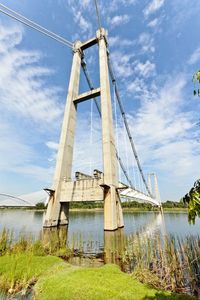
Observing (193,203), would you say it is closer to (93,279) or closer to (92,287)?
(92,287)

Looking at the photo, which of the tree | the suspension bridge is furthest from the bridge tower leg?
the tree

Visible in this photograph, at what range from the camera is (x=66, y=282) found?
14.1ft

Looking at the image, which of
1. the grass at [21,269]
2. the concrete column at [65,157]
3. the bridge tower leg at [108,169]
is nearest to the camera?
the grass at [21,269]

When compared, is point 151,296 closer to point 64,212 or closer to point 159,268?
→ point 159,268

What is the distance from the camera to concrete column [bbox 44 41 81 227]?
50.5ft

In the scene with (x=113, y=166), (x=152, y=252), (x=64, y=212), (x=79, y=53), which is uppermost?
(x=79, y=53)

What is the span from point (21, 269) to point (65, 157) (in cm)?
1237

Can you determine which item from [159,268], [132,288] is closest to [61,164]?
[159,268]

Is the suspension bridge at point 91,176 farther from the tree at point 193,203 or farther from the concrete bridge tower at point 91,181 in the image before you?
the tree at point 193,203

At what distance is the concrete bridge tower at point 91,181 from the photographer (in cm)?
1403

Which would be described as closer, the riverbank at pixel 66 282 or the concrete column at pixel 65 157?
the riverbank at pixel 66 282

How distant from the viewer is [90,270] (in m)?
5.00

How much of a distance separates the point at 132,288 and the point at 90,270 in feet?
4.66

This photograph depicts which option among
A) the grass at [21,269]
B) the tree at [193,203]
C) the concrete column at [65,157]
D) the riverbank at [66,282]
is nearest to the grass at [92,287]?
the riverbank at [66,282]
